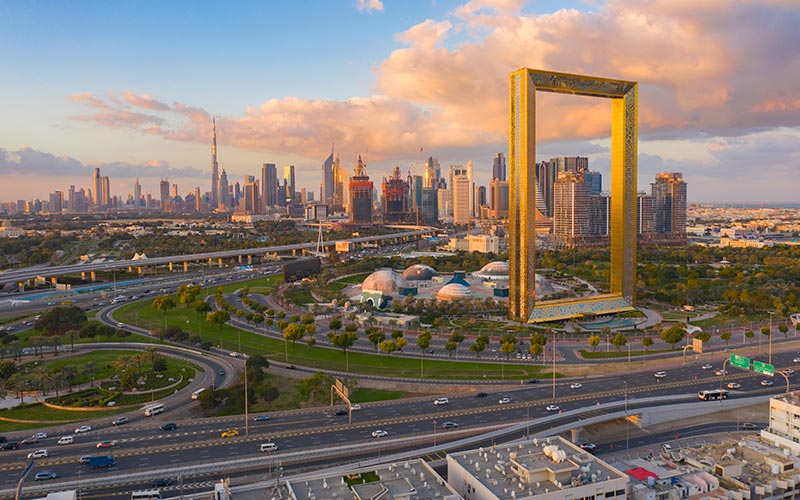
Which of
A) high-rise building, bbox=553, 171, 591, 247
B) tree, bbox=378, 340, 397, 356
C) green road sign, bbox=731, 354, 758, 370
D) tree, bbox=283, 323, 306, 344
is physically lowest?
tree, bbox=378, 340, 397, 356

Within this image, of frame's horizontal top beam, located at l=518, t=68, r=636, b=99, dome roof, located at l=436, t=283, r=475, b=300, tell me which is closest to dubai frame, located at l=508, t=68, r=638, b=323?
frame's horizontal top beam, located at l=518, t=68, r=636, b=99

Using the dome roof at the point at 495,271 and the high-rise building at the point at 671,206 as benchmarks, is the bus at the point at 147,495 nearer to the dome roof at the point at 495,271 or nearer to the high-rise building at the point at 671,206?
the dome roof at the point at 495,271

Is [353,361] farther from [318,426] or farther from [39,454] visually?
[39,454]

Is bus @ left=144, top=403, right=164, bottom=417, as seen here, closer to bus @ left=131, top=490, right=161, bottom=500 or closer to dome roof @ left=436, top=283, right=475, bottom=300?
bus @ left=131, top=490, right=161, bottom=500

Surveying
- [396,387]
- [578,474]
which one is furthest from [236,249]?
[578,474]

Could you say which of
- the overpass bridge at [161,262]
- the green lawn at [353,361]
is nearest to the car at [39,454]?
the green lawn at [353,361]

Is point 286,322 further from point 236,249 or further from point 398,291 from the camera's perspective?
point 236,249
